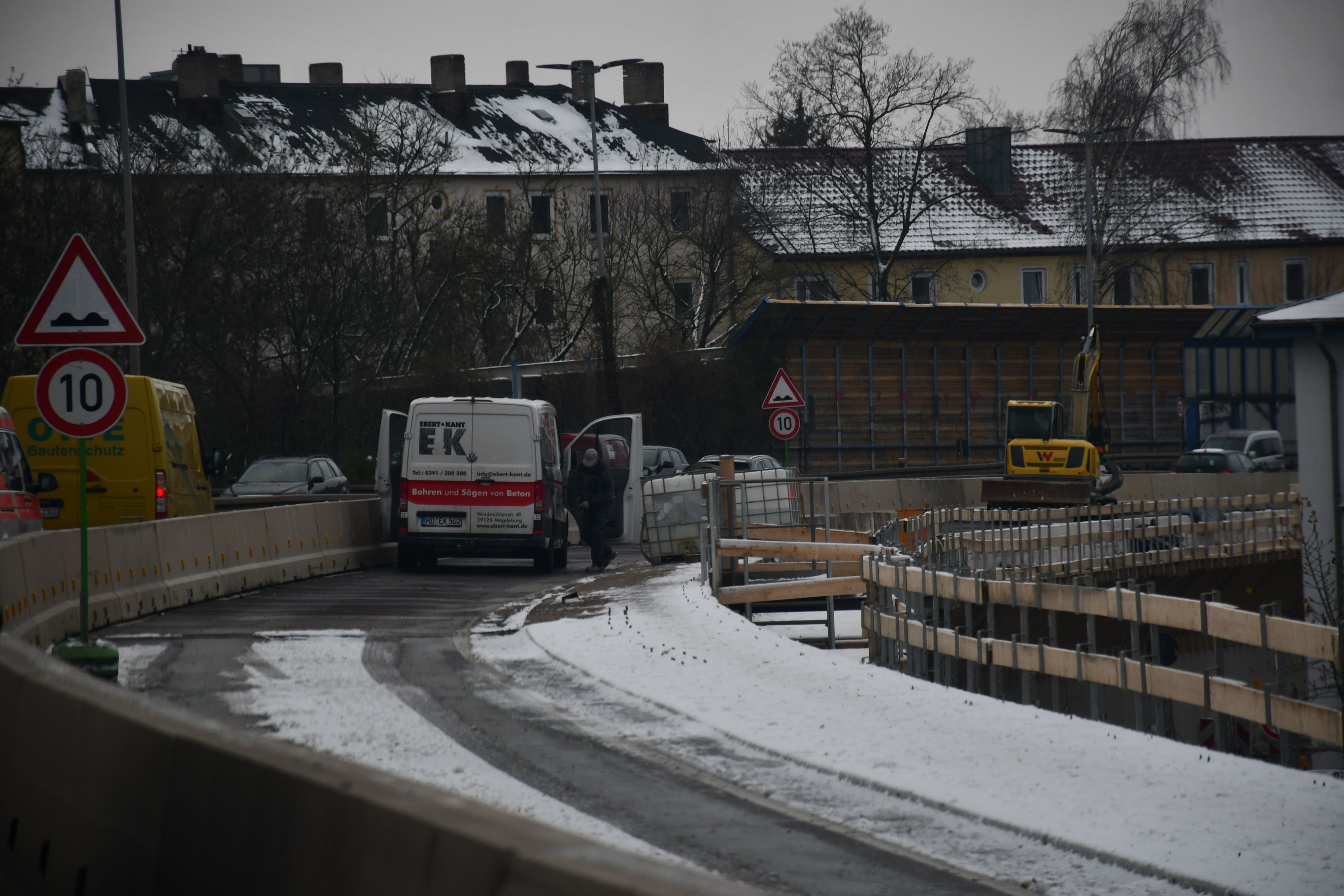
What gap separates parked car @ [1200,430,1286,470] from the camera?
50000 mm

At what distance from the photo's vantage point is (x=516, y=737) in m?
9.02

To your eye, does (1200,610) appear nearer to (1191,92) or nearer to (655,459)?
(655,459)

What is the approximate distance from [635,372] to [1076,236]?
26533mm

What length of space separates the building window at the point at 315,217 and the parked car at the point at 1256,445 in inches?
1076

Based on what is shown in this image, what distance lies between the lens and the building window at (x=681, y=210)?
61.6m

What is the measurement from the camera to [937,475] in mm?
48375

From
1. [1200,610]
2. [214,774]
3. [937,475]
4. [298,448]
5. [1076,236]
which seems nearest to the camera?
[214,774]

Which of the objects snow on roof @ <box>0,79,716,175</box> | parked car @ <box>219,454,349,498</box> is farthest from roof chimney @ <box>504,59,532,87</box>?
parked car @ <box>219,454,349,498</box>

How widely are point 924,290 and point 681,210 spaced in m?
11.9

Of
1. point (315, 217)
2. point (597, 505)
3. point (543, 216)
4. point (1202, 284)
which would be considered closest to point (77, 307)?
point (597, 505)

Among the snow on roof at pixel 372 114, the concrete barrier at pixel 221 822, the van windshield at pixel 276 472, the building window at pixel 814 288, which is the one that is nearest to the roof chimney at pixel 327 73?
the snow on roof at pixel 372 114

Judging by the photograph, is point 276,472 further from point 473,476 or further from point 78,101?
point 78,101

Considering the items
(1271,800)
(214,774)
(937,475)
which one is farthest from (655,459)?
(214,774)

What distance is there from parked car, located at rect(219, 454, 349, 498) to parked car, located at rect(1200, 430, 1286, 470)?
2900cm
